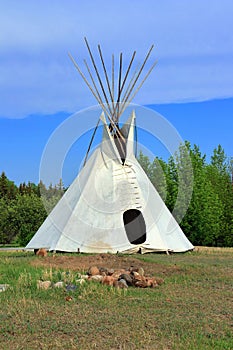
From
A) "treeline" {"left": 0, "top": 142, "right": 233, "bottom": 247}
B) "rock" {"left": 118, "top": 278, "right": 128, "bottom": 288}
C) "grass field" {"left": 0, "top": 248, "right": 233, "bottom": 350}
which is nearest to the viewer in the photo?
"grass field" {"left": 0, "top": 248, "right": 233, "bottom": 350}

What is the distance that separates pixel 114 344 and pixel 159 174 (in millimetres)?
16550

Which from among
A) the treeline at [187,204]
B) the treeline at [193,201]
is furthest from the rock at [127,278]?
the treeline at [193,201]

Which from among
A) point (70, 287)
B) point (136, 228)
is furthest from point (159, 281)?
point (136, 228)

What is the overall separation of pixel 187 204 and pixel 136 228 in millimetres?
9920

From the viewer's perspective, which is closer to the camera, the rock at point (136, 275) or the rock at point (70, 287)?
the rock at point (70, 287)

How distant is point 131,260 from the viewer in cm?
1215

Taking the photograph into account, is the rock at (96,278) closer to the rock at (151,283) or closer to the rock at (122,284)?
the rock at (122,284)

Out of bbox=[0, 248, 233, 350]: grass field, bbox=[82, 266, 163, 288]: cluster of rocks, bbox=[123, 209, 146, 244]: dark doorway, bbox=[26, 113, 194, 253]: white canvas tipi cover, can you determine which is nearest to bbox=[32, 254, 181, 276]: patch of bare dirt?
bbox=[0, 248, 233, 350]: grass field

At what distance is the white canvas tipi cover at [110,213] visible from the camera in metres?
14.9

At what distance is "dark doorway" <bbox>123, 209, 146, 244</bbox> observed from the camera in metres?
16.0

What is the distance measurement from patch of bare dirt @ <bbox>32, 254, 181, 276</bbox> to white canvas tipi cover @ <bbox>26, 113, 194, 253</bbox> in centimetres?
201

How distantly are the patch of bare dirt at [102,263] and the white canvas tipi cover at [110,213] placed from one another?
2.01 meters

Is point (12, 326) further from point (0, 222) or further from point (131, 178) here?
point (0, 222)

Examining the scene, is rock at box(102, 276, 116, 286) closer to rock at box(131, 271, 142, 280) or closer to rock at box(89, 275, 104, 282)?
rock at box(89, 275, 104, 282)
